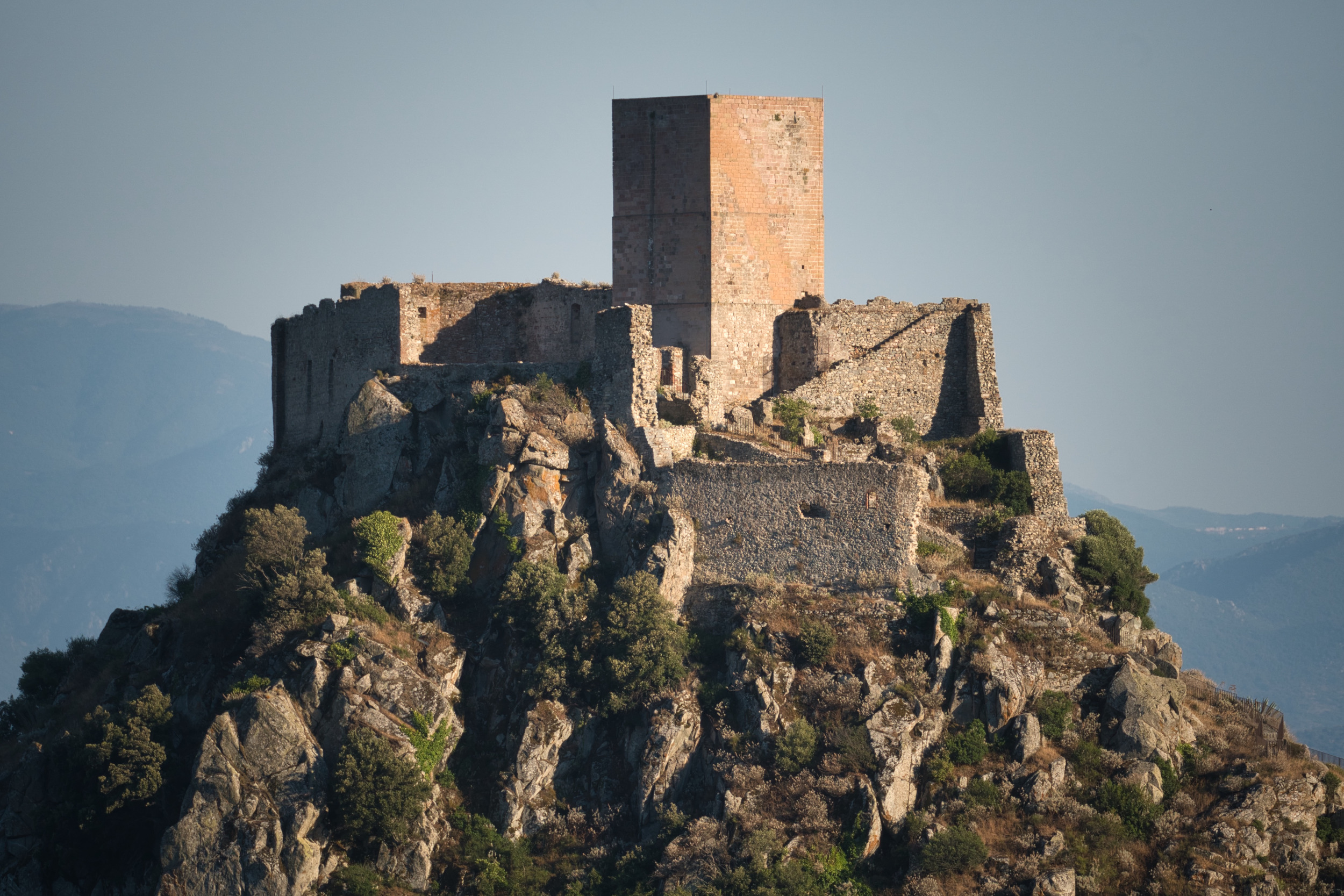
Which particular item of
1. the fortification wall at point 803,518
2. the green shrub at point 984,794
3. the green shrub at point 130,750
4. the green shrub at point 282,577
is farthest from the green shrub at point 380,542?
the green shrub at point 984,794

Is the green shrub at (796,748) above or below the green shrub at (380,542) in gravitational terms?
below

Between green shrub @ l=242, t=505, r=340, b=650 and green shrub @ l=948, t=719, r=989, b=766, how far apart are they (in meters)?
16.2

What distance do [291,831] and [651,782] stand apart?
342 inches

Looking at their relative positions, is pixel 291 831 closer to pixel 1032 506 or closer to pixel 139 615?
pixel 139 615

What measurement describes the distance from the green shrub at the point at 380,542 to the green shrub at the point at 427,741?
14.5 ft

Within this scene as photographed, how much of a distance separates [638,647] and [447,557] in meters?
6.33

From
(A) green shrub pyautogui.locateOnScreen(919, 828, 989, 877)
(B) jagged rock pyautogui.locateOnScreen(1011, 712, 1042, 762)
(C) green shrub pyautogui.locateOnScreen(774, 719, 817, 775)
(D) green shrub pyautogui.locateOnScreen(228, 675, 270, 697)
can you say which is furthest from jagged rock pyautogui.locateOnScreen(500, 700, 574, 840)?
(B) jagged rock pyautogui.locateOnScreen(1011, 712, 1042, 762)

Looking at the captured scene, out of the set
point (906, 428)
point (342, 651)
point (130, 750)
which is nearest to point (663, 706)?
point (342, 651)

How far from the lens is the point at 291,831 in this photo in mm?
33875

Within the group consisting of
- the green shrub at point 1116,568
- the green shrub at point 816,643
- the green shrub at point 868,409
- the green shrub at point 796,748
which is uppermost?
the green shrub at point 868,409

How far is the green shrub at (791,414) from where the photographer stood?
4222 centimetres

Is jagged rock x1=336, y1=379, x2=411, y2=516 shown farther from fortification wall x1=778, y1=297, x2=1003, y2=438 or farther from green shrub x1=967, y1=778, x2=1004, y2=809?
green shrub x1=967, y1=778, x2=1004, y2=809

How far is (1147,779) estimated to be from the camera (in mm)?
32656

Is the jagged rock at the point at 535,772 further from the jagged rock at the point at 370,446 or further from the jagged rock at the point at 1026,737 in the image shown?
the jagged rock at the point at 1026,737
